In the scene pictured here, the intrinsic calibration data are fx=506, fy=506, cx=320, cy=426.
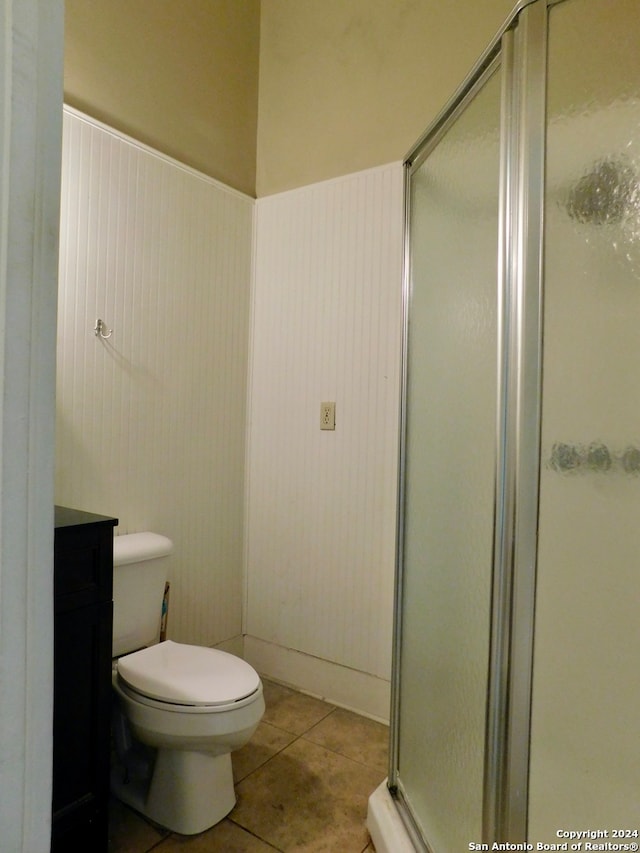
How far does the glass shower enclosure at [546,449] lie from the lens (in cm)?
92

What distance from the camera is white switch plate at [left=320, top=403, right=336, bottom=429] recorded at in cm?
205

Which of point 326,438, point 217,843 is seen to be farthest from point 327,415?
point 217,843

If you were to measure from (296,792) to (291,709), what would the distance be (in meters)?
0.45

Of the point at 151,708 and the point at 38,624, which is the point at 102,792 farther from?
the point at 38,624

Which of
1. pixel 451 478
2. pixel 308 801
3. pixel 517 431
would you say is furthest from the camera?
pixel 308 801

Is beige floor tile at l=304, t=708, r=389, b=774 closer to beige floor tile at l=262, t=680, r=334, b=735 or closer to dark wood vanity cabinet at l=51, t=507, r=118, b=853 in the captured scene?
beige floor tile at l=262, t=680, r=334, b=735

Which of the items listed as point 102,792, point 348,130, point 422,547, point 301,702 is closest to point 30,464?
point 422,547

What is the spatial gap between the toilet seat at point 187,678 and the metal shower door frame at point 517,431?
0.67 metres

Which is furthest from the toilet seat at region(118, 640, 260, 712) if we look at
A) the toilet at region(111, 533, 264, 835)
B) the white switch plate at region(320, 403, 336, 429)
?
the white switch plate at region(320, 403, 336, 429)

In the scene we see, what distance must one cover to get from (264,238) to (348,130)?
554 millimetres

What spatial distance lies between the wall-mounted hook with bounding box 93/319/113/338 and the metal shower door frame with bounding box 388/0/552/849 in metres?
1.32

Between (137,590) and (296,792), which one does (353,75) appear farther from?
(296,792)

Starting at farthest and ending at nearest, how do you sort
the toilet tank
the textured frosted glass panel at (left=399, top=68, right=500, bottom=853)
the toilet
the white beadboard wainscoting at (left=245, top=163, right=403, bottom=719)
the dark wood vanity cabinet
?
1. the white beadboard wainscoting at (left=245, top=163, right=403, bottom=719)
2. the toilet tank
3. the toilet
4. the dark wood vanity cabinet
5. the textured frosted glass panel at (left=399, top=68, right=500, bottom=853)

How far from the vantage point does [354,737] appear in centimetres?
179
